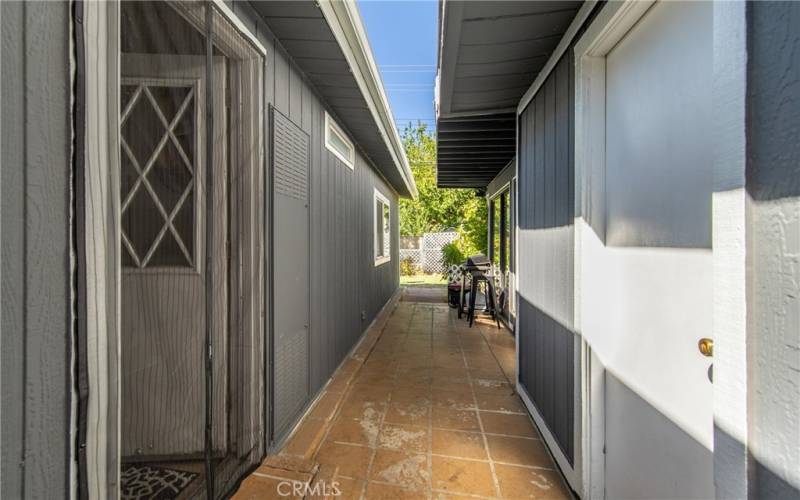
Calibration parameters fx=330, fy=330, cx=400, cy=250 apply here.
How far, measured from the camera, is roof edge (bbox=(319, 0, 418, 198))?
1.82m

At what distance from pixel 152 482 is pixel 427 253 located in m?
11.4

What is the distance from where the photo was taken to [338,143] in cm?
335

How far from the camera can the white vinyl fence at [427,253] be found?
483 inches

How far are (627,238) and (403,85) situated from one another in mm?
16990

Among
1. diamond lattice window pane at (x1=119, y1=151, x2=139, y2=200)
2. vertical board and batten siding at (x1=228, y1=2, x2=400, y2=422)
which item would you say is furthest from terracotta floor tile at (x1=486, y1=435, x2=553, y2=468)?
diamond lattice window pane at (x1=119, y1=151, x2=139, y2=200)

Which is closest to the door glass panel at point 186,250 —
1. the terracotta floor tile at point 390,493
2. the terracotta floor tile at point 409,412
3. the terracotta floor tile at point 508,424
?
the terracotta floor tile at point 390,493

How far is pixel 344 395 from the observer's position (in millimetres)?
2668

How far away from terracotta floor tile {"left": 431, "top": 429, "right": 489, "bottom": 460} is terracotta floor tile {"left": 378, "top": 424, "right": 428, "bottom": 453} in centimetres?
7

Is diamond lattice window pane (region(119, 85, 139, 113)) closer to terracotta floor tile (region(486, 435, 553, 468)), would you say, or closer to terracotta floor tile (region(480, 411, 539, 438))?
terracotta floor tile (region(486, 435, 553, 468))

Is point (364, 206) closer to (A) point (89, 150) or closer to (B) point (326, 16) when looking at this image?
(B) point (326, 16)

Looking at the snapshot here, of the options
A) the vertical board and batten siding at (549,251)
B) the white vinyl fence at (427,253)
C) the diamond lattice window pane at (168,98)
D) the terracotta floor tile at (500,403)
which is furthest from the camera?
the white vinyl fence at (427,253)

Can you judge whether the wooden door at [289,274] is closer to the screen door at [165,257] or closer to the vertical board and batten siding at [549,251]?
the screen door at [165,257]

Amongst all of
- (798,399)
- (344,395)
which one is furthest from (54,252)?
(344,395)

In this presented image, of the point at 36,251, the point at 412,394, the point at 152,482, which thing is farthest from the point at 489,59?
the point at 152,482
